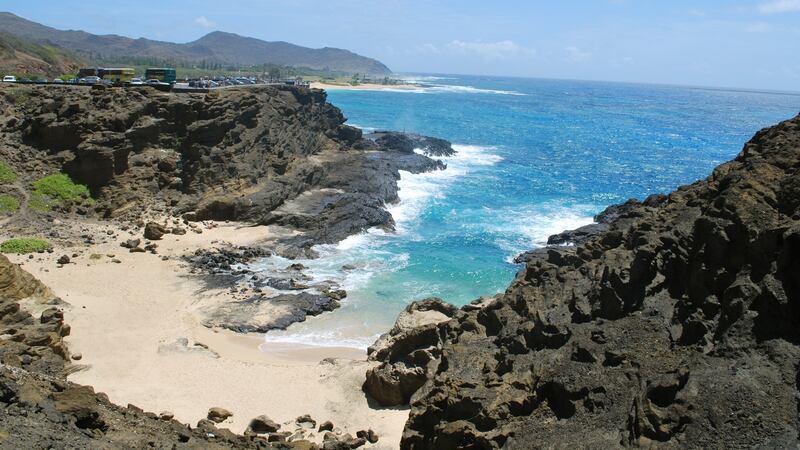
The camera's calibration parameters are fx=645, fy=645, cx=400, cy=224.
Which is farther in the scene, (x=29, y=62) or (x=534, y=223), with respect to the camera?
(x=29, y=62)

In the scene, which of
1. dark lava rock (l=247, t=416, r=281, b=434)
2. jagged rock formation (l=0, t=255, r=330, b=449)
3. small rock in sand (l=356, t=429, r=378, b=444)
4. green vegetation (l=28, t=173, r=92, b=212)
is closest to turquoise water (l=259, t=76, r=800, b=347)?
dark lava rock (l=247, t=416, r=281, b=434)

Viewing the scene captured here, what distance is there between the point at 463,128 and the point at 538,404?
91289mm

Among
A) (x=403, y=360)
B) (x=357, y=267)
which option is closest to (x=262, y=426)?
(x=403, y=360)

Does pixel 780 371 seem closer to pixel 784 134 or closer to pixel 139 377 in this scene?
pixel 784 134

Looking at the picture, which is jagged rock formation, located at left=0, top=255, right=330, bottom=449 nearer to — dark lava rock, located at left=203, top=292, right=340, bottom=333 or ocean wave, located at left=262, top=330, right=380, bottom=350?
ocean wave, located at left=262, top=330, right=380, bottom=350

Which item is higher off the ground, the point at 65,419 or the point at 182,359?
the point at 65,419

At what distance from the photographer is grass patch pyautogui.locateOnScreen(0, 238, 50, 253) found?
31188mm

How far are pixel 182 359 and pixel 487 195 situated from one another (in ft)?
120

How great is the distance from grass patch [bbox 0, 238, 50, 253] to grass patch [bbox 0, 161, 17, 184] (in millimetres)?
8090

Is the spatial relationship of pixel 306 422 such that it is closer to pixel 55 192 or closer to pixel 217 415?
pixel 217 415

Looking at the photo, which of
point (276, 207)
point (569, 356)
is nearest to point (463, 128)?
point (276, 207)

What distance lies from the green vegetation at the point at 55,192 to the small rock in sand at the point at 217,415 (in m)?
24.0

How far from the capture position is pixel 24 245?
3172 cm

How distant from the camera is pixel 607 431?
12.3 meters
